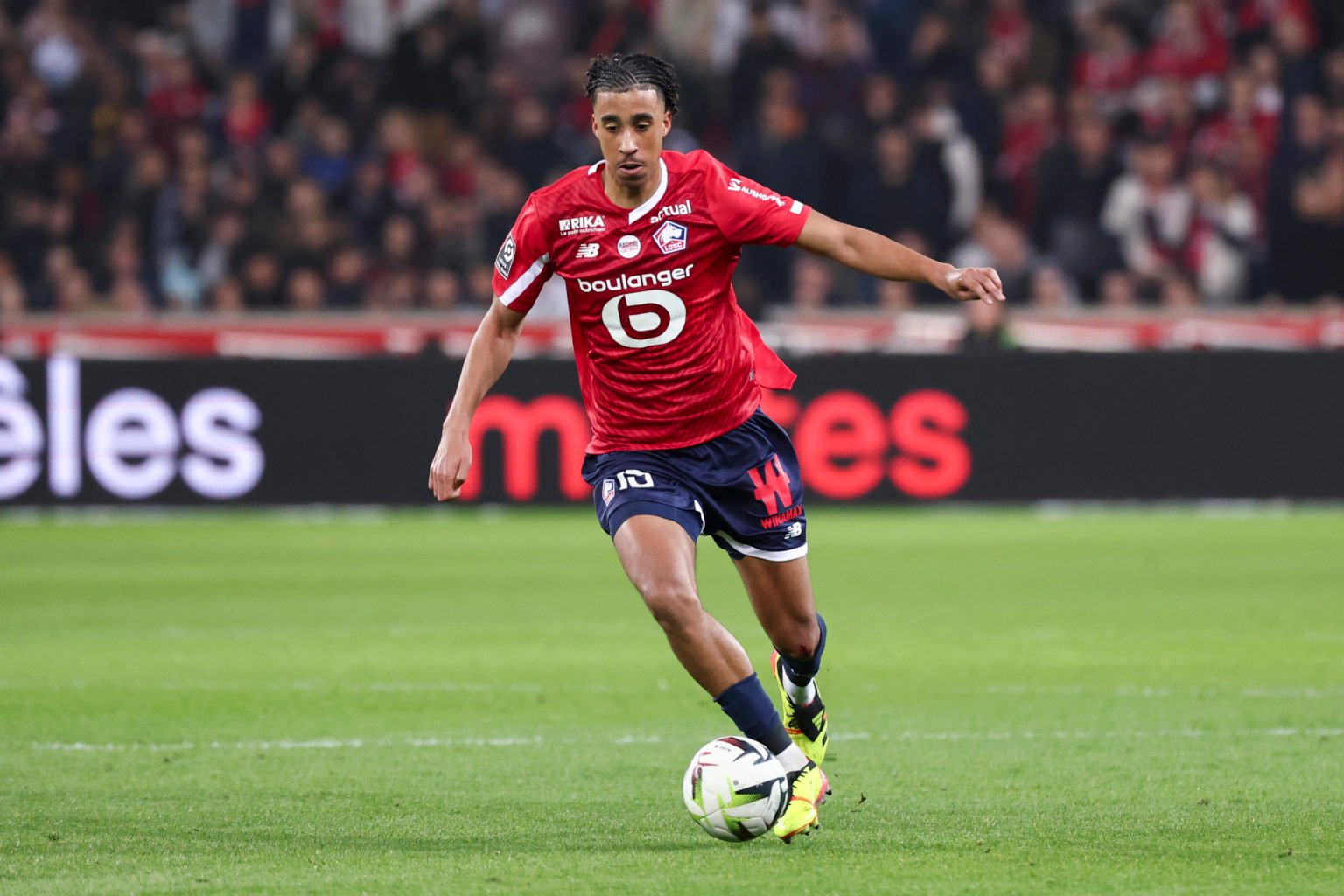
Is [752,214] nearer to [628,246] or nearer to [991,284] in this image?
[628,246]

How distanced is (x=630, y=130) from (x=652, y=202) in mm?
234

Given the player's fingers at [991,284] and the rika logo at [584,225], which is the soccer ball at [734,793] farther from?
the rika logo at [584,225]

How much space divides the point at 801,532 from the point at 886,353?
397 inches

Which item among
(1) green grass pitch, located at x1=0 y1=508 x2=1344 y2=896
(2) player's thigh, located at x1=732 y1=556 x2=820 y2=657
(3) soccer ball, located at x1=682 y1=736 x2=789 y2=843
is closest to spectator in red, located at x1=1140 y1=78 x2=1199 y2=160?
(1) green grass pitch, located at x1=0 y1=508 x2=1344 y2=896

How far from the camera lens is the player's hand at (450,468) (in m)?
5.62

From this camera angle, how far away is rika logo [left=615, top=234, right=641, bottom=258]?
5.83m

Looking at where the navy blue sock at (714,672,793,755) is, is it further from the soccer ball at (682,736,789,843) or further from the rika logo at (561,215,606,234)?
the rika logo at (561,215,606,234)

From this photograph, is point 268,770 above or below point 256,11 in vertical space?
below

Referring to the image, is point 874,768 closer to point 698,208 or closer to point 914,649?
point 698,208

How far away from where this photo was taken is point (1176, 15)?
1992cm

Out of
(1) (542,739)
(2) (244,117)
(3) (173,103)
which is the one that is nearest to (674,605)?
Result: (1) (542,739)

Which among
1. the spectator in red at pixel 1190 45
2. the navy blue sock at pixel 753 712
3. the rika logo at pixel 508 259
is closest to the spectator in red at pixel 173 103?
the spectator in red at pixel 1190 45

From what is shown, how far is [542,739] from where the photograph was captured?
718 cm

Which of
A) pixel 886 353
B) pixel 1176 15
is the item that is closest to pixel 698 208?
pixel 886 353
